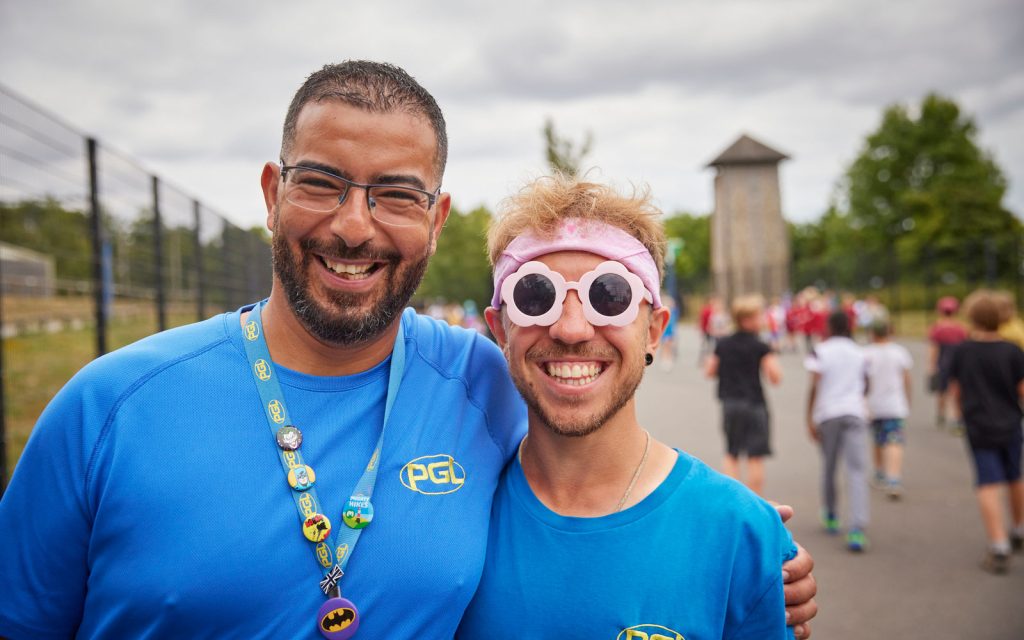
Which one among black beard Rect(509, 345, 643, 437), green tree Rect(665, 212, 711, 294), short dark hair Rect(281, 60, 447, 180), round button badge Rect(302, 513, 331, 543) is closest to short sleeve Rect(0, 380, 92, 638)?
round button badge Rect(302, 513, 331, 543)

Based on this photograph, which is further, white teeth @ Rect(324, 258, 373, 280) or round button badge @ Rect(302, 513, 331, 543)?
white teeth @ Rect(324, 258, 373, 280)

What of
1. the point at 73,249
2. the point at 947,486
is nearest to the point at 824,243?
the point at 947,486

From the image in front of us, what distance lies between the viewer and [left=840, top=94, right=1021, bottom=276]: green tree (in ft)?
136

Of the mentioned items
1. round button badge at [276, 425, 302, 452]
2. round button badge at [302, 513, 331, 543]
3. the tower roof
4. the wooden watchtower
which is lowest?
round button badge at [302, 513, 331, 543]

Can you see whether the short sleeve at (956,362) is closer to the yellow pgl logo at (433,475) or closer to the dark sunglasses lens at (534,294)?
the dark sunglasses lens at (534,294)

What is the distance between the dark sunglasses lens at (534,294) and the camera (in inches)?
82.6

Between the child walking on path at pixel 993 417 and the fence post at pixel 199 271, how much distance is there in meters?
7.38

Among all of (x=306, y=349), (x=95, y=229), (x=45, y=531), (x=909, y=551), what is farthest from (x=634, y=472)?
(x=909, y=551)

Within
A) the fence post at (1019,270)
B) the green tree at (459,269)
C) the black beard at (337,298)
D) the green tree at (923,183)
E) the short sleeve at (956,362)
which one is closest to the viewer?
the black beard at (337,298)

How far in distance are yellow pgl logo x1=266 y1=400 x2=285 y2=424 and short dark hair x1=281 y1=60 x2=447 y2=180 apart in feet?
2.44

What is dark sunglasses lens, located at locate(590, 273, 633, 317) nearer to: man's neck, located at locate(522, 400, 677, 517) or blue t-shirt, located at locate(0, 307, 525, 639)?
man's neck, located at locate(522, 400, 677, 517)

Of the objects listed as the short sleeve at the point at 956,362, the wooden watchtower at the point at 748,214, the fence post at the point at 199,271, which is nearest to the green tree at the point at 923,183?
the wooden watchtower at the point at 748,214

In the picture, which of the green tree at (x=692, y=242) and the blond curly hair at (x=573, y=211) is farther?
the green tree at (x=692, y=242)

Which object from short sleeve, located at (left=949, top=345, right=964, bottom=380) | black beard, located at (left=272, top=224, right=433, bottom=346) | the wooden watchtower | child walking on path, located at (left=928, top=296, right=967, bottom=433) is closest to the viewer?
black beard, located at (left=272, top=224, right=433, bottom=346)
